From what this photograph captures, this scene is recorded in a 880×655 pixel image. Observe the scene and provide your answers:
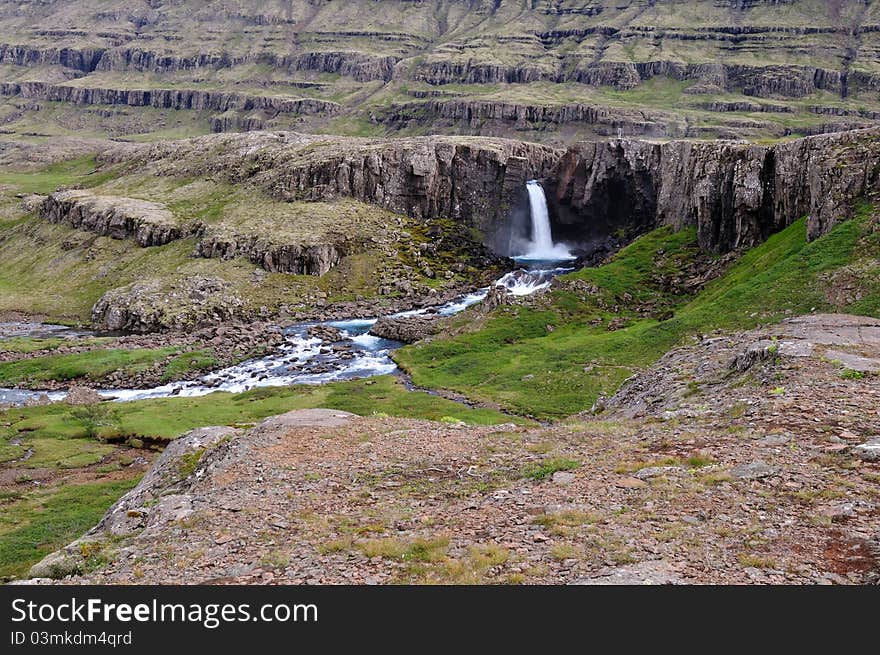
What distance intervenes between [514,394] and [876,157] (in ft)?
124

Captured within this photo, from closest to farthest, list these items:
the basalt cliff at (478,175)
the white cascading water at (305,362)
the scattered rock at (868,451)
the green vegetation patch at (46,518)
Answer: the scattered rock at (868,451)
the green vegetation patch at (46,518)
the white cascading water at (305,362)
the basalt cliff at (478,175)

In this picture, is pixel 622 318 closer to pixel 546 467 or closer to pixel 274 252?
pixel 546 467

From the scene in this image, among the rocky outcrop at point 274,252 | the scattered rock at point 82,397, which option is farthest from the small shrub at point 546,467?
the rocky outcrop at point 274,252

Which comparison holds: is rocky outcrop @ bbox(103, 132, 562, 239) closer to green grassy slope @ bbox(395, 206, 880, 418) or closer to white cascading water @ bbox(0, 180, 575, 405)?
white cascading water @ bbox(0, 180, 575, 405)

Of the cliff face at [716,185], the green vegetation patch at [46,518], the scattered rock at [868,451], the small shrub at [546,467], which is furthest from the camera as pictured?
the cliff face at [716,185]

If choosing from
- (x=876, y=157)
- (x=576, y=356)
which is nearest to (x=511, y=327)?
(x=576, y=356)

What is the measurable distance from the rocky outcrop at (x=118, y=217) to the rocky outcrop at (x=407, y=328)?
5513 centimetres

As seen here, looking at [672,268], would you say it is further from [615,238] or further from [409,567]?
[409,567]

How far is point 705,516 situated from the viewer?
1708cm

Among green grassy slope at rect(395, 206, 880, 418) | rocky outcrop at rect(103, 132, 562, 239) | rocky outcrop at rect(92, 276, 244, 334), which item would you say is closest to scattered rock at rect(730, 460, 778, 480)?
green grassy slope at rect(395, 206, 880, 418)

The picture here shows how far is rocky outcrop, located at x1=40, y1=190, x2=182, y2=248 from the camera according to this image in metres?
127

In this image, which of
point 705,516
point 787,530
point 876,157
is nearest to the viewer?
point 787,530

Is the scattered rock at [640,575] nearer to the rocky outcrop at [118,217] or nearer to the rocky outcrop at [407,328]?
the rocky outcrop at [407,328]

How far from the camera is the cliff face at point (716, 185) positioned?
6216 centimetres
